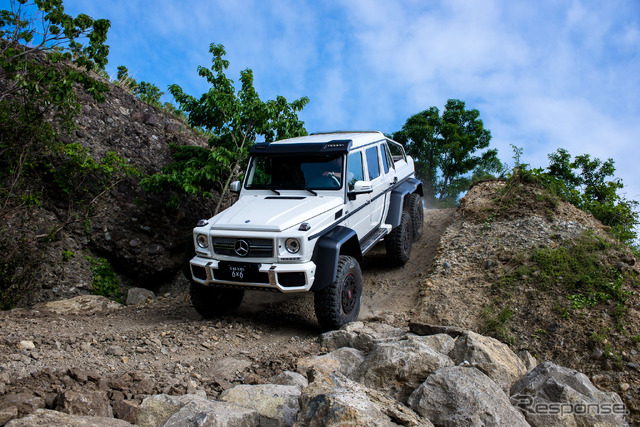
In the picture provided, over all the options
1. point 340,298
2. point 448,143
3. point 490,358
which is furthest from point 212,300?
point 448,143

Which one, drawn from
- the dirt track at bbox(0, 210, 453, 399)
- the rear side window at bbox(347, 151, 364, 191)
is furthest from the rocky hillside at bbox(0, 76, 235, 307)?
the rear side window at bbox(347, 151, 364, 191)

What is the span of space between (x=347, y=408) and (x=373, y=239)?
482 cm

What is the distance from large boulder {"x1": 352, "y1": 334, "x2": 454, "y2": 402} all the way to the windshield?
2.90 metres

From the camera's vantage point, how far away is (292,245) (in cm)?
603

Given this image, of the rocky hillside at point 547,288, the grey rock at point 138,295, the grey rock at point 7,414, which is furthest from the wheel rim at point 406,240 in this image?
the grey rock at point 7,414

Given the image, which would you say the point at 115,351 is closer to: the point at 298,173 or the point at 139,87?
the point at 298,173

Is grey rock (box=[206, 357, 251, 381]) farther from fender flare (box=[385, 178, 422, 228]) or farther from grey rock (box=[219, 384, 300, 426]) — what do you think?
fender flare (box=[385, 178, 422, 228])

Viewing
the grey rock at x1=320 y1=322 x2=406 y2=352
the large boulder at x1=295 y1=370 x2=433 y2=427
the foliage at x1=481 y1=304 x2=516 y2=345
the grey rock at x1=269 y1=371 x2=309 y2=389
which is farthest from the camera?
the foliage at x1=481 y1=304 x2=516 y2=345

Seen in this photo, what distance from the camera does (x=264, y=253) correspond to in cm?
611

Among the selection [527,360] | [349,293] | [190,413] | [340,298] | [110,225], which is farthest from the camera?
[110,225]

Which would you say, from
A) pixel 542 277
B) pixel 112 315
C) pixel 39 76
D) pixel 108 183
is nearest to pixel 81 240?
pixel 108 183

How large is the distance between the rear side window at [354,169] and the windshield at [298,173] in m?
0.19

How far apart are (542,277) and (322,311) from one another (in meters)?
3.60

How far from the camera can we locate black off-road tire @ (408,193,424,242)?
991 centimetres
